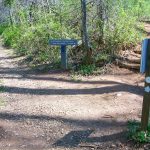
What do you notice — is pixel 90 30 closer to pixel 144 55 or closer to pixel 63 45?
pixel 63 45

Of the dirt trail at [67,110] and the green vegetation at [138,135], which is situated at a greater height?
the green vegetation at [138,135]

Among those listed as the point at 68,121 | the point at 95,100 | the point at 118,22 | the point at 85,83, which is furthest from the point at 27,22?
the point at 68,121

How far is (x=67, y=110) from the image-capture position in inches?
261

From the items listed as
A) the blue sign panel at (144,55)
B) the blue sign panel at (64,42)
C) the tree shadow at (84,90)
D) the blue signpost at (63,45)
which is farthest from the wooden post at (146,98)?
the blue signpost at (63,45)

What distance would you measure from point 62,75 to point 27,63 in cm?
315

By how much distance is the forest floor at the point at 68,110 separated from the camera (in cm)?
529

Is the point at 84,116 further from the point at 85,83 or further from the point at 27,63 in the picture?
the point at 27,63

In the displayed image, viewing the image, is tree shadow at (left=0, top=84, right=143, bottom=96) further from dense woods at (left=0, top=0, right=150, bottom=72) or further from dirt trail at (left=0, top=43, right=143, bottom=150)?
dense woods at (left=0, top=0, right=150, bottom=72)

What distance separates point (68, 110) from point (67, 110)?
2 centimetres

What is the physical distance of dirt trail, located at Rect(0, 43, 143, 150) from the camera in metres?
5.31

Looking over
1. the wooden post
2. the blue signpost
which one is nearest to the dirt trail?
the wooden post

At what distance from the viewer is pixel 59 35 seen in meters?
11.8

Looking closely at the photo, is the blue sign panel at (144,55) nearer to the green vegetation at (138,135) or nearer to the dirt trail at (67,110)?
the green vegetation at (138,135)

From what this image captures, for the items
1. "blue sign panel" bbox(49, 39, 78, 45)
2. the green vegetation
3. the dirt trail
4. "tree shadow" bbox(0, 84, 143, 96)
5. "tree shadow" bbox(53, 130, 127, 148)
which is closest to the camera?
the green vegetation
